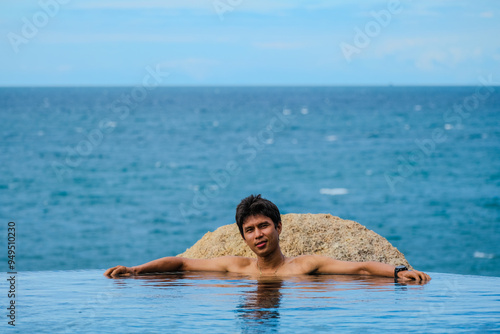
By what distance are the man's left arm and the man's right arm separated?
1.11 meters

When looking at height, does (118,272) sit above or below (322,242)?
below

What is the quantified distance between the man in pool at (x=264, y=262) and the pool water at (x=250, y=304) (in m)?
0.14

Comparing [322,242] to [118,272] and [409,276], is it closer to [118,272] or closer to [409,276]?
[409,276]

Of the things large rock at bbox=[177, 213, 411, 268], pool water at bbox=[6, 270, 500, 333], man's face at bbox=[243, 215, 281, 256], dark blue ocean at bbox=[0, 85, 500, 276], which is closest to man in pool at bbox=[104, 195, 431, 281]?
man's face at bbox=[243, 215, 281, 256]

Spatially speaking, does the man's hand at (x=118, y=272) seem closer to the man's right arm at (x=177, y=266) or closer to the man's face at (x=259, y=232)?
the man's right arm at (x=177, y=266)

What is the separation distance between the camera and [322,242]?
11.0 meters

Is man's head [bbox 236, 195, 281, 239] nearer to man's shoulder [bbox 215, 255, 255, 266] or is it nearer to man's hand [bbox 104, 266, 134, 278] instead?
man's shoulder [bbox 215, 255, 255, 266]

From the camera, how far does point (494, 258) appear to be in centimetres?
3119

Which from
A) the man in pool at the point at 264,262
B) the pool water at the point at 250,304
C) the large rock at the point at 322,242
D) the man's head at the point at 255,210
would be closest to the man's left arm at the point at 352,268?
the man in pool at the point at 264,262

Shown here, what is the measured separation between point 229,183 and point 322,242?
43.1 metres

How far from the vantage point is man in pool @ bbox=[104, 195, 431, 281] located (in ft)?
31.0

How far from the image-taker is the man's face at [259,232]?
941 centimetres

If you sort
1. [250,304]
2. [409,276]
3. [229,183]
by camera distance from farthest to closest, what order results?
Result: [229,183], [409,276], [250,304]

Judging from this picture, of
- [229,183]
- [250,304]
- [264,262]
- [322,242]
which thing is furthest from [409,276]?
[229,183]
